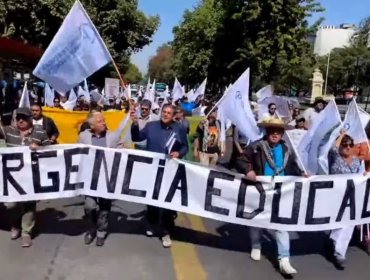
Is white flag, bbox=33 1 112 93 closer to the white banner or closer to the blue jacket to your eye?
the white banner

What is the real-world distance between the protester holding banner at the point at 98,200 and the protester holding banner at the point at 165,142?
1.30 feet

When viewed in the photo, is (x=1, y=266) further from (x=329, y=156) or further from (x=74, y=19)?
(x=329, y=156)

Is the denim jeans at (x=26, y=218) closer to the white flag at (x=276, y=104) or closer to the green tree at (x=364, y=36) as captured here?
the white flag at (x=276, y=104)

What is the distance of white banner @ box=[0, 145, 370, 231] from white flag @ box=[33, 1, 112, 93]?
104 cm

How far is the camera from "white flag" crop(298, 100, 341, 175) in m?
7.03

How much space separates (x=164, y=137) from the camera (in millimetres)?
6668

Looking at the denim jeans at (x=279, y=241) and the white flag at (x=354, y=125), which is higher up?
the white flag at (x=354, y=125)

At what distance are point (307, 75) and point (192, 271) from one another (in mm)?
76115

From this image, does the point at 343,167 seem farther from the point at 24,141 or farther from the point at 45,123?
the point at 45,123

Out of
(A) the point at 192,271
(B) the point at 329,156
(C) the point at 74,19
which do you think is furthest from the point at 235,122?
(A) the point at 192,271

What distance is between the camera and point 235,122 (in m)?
8.68

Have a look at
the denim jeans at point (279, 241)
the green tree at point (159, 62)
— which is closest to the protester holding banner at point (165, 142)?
the denim jeans at point (279, 241)

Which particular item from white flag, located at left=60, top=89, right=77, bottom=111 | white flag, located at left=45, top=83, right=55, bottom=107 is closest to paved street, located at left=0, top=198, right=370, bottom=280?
white flag, located at left=60, top=89, right=77, bottom=111

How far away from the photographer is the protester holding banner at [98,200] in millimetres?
6553
